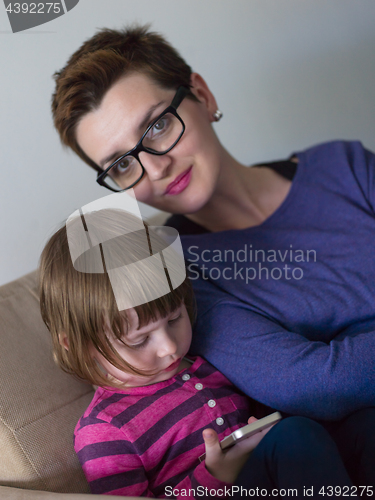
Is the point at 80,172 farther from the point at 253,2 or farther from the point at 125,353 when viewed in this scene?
the point at 253,2

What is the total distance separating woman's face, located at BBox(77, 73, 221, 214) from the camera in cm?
95

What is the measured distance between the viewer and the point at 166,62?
1035 millimetres

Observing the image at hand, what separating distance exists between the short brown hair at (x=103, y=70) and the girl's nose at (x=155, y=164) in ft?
0.50

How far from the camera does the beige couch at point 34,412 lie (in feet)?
2.55

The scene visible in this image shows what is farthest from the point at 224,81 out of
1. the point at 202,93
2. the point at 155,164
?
the point at 155,164

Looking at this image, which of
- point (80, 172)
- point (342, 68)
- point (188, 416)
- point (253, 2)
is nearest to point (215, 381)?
point (188, 416)

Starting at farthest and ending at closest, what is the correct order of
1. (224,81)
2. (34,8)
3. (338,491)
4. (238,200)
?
1. (224,81)
2. (238,200)
3. (34,8)
4. (338,491)

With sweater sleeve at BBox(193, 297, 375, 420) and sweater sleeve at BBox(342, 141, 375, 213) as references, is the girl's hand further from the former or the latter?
sweater sleeve at BBox(342, 141, 375, 213)

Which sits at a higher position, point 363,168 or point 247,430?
point 363,168

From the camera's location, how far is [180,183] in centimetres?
103

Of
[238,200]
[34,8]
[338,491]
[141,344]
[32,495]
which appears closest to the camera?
[338,491]

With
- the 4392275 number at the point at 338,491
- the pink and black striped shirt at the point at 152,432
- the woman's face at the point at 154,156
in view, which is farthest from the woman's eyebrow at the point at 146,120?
the 4392275 number at the point at 338,491

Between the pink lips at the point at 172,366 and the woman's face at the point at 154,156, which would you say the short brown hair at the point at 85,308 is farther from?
the woman's face at the point at 154,156

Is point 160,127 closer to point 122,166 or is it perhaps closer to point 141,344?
point 122,166
